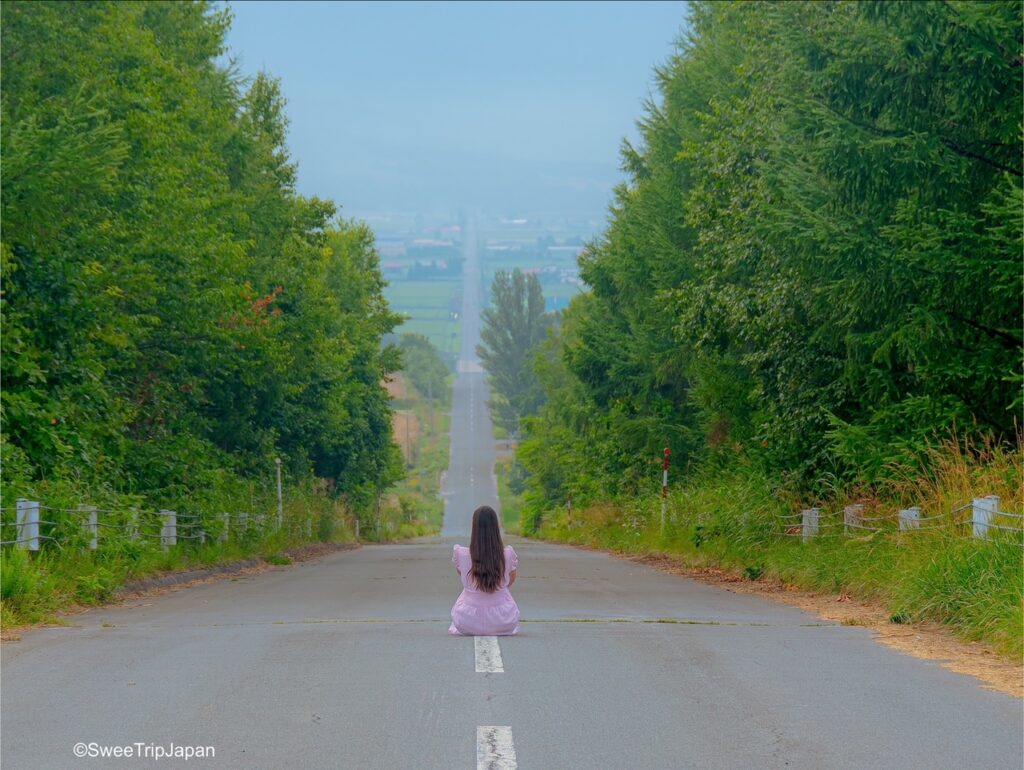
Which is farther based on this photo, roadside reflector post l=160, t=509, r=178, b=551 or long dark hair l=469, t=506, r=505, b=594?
roadside reflector post l=160, t=509, r=178, b=551

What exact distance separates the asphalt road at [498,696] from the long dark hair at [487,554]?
0.54 m

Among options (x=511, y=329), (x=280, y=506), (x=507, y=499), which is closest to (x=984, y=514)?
(x=280, y=506)

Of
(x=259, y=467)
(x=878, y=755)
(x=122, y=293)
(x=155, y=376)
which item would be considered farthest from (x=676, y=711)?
(x=259, y=467)

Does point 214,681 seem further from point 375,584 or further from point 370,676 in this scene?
point 375,584

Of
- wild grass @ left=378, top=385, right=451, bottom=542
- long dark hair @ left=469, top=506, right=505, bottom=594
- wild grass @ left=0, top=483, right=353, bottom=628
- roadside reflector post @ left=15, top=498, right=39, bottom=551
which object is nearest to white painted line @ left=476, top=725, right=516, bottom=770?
long dark hair @ left=469, top=506, right=505, bottom=594

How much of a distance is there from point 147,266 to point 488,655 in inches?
651

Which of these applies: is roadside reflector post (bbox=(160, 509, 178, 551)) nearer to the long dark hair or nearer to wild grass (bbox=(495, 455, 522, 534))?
the long dark hair

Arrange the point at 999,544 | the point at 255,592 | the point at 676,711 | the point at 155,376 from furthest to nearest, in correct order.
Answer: the point at 155,376 < the point at 255,592 < the point at 999,544 < the point at 676,711

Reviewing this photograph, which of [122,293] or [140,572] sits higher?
[122,293]

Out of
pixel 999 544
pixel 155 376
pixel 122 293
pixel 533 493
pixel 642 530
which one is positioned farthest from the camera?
pixel 533 493

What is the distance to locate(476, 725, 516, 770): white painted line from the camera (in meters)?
6.95

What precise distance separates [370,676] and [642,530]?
26078 mm

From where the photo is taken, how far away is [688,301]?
26.1m

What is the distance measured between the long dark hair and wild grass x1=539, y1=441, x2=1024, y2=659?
4166mm
